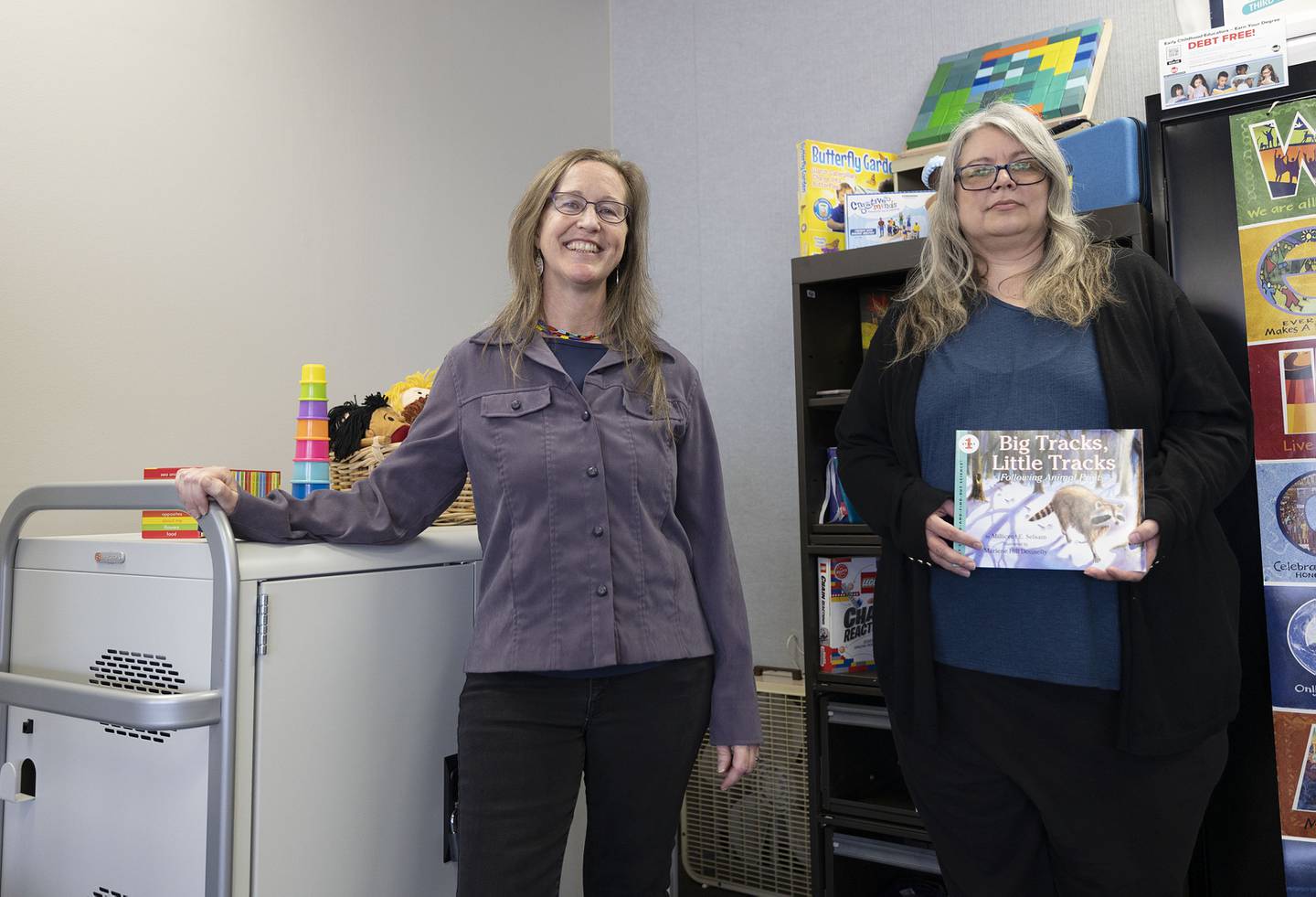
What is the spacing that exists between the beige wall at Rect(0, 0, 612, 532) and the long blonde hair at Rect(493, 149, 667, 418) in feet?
3.39

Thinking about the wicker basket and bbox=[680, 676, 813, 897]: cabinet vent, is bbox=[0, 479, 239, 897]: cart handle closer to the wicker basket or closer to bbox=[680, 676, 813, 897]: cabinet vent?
the wicker basket

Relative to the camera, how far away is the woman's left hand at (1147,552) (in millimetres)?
1339

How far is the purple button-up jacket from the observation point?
1447mm

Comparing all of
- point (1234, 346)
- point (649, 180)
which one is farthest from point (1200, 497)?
point (649, 180)

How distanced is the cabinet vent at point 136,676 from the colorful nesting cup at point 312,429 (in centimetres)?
47

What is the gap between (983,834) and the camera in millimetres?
1484

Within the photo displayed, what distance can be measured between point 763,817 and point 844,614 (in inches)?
32.6

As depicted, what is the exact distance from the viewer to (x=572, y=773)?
1.46 m

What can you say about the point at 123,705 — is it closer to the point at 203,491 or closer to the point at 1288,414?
the point at 203,491

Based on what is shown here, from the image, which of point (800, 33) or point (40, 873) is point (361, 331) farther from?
point (800, 33)

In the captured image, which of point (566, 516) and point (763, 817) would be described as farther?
point (763, 817)

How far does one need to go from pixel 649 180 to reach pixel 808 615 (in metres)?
1.79

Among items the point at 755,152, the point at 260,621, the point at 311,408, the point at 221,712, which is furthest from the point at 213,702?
the point at 755,152

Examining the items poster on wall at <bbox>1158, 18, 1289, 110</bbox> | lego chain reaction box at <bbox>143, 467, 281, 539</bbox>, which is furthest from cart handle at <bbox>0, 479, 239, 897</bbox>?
poster on wall at <bbox>1158, 18, 1289, 110</bbox>
